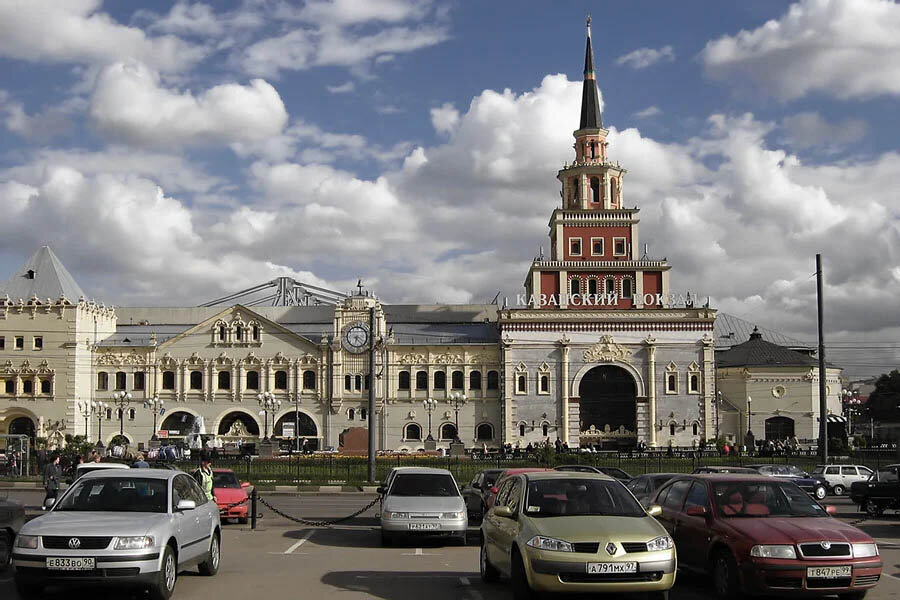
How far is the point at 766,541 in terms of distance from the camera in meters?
13.1

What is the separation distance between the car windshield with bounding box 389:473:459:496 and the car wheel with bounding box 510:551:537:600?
839 centimetres

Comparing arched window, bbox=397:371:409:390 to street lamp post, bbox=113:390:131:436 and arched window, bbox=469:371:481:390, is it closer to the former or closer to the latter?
arched window, bbox=469:371:481:390

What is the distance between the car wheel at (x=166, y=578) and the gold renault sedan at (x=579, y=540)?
4.47 meters

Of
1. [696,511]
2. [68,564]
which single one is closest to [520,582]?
[696,511]

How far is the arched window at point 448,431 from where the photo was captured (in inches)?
2867

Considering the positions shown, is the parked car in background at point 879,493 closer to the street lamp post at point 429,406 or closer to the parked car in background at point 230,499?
the parked car in background at point 230,499

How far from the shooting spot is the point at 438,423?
72750mm

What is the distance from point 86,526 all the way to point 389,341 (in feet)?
200

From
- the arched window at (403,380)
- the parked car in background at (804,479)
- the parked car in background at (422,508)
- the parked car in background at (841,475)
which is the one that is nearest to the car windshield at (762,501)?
the parked car in background at (422,508)

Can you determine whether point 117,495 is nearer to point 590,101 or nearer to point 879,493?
point 879,493

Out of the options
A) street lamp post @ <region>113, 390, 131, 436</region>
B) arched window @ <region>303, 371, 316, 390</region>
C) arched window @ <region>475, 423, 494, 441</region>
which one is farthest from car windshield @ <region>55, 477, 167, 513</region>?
arched window @ <region>303, 371, 316, 390</region>

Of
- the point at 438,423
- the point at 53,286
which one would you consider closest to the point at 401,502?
the point at 438,423

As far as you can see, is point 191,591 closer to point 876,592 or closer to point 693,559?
point 693,559

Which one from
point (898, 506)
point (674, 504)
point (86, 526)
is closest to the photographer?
point (86, 526)
